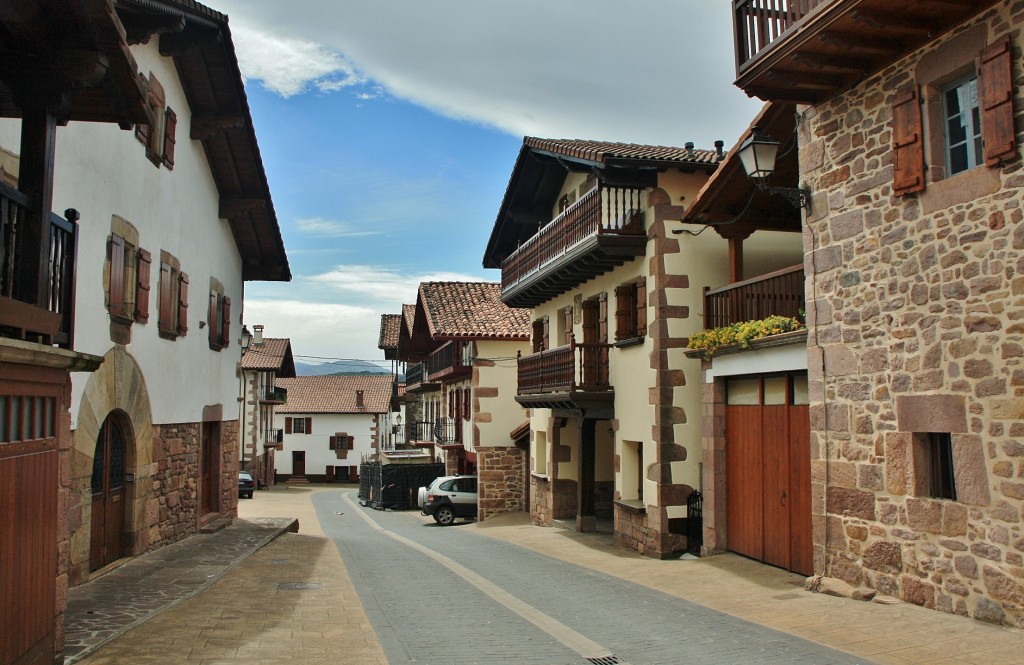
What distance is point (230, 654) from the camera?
722 cm

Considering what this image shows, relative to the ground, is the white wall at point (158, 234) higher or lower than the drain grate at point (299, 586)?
higher

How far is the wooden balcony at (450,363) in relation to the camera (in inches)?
1137

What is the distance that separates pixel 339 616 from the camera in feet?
29.7

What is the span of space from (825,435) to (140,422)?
30.8 ft

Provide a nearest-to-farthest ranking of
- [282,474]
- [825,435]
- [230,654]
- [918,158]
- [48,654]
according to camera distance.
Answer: [48,654] → [230,654] → [918,158] → [825,435] → [282,474]

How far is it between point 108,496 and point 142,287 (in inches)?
117

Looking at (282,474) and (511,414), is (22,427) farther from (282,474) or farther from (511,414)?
(282,474)

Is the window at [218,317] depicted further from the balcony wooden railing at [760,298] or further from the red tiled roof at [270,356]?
the red tiled roof at [270,356]

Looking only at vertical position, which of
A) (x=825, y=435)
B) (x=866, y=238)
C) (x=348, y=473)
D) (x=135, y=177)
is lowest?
(x=348, y=473)

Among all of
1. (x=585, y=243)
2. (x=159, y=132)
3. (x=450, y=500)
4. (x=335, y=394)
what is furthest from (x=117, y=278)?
(x=335, y=394)

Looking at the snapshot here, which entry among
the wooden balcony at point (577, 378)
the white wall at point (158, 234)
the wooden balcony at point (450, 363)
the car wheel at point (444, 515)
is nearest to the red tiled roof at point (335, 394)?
the wooden balcony at point (450, 363)

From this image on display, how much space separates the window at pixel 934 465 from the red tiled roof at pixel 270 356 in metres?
41.8

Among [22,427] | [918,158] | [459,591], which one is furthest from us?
[459,591]

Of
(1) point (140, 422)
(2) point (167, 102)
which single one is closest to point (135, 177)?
(2) point (167, 102)
